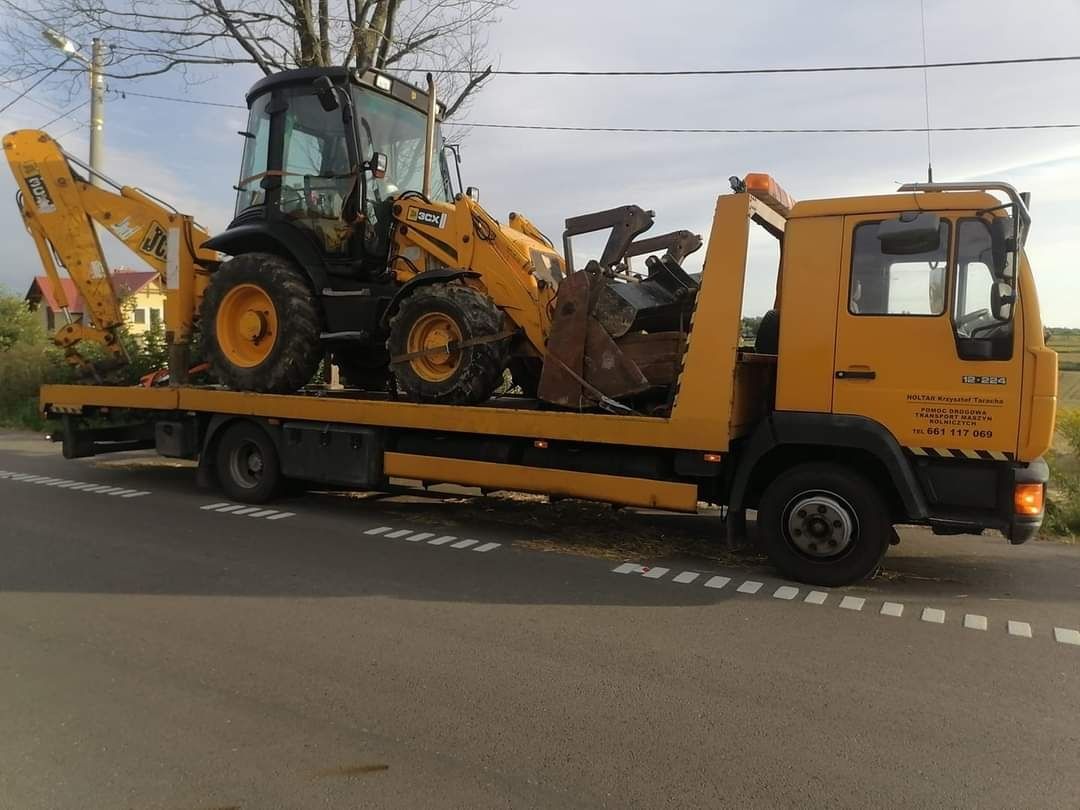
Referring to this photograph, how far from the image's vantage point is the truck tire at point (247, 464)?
26.8 feet

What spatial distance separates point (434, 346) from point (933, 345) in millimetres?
4013

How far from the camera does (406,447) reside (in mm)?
7402

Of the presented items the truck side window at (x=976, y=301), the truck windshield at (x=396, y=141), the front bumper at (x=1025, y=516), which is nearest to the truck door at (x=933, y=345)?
the truck side window at (x=976, y=301)

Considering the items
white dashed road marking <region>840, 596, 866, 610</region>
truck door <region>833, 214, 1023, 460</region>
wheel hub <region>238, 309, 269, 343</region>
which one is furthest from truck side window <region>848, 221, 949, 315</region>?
wheel hub <region>238, 309, 269, 343</region>

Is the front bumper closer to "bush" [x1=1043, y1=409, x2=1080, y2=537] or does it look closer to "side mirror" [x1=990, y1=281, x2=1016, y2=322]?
"side mirror" [x1=990, y1=281, x2=1016, y2=322]

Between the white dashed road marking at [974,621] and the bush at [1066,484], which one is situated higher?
the bush at [1066,484]

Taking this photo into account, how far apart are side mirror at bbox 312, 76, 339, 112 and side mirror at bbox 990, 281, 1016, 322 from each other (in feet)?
18.9

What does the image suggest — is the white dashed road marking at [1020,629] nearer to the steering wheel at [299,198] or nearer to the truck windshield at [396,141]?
the truck windshield at [396,141]

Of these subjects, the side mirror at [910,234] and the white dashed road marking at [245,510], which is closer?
the side mirror at [910,234]

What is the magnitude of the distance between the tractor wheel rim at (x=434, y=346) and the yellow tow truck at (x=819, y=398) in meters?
0.03

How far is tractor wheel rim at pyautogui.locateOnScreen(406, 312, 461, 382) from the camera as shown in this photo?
22.8 feet

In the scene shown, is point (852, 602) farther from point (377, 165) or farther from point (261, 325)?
point (261, 325)

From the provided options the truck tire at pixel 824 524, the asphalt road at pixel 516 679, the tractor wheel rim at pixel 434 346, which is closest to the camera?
the asphalt road at pixel 516 679

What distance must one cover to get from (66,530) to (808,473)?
6.21 m
